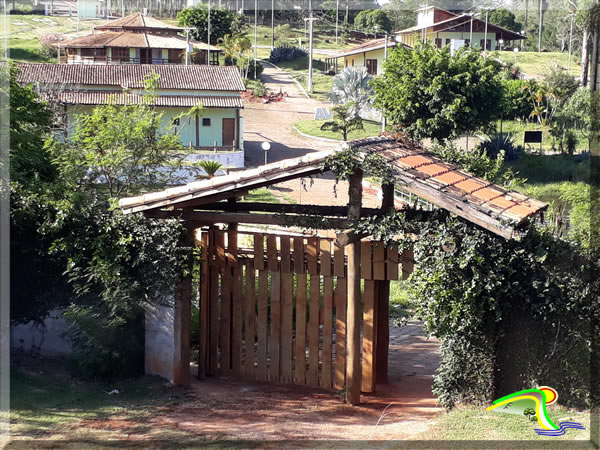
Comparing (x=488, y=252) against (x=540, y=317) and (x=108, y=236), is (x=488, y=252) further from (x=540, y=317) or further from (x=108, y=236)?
(x=108, y=236)

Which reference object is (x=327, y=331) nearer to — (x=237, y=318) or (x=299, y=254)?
(x=299, y=254)

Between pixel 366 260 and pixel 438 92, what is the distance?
27859 mm

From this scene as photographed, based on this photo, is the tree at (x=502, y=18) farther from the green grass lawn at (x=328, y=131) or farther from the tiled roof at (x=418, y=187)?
the tiled roof at (x=418, y=187)

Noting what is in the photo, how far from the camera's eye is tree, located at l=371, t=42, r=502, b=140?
36562mm

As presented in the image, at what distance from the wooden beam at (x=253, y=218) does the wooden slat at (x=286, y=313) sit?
0.52 meters

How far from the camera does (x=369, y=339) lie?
392 inches

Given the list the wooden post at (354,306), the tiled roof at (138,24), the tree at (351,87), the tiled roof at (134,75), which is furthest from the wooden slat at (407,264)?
the tiled roof at (138,24)

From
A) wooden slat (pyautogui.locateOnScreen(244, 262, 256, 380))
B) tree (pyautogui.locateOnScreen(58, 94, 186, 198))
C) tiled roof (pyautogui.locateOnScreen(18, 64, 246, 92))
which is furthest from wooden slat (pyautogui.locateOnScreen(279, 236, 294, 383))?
tiled roof (pyautogui.locateOnScreen(18, 64, 246, 92))

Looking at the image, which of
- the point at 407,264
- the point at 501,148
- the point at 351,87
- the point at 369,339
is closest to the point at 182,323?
the point at 369,339

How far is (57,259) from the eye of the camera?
10.4m

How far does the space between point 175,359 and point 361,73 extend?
40.5 m

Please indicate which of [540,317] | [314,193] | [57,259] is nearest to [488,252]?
[540,317]

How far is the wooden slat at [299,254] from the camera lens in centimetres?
1011

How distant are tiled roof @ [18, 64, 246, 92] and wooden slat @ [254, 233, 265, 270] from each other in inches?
1195
